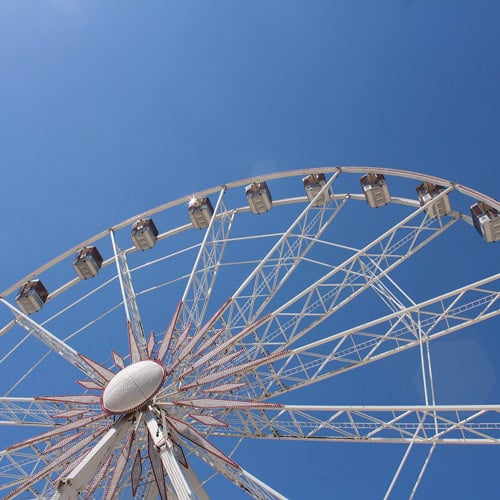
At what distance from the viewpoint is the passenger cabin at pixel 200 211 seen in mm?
19984

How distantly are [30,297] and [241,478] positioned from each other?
1207 cm

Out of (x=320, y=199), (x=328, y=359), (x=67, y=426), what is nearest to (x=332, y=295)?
(x=328, y=359)

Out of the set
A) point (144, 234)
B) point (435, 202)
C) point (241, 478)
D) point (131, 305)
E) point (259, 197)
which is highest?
point (259, 197)

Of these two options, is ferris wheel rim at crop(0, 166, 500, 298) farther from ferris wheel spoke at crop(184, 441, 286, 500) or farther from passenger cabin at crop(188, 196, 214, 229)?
ferris wheel spoke at crop(184, 441, 286, 500)

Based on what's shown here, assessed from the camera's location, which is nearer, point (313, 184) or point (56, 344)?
point (56, 344)

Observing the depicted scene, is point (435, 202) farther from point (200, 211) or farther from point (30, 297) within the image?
point (30, 297)

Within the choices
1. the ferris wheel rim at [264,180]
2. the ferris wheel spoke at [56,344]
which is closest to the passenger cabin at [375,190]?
the ferris wheel rim at [264,180]

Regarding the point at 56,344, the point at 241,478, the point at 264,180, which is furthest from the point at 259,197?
the point at 241,478

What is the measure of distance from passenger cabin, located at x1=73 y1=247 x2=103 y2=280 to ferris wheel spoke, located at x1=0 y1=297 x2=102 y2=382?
9.56 feet

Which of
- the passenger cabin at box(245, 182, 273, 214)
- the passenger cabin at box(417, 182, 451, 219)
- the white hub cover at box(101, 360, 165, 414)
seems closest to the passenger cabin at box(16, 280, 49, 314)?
the white hub cover at box(101, 360, 165, 414)

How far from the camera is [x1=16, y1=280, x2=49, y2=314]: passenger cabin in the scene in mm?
19219

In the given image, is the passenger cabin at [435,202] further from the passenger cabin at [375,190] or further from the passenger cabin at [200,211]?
the passenger cabin at [200,211]

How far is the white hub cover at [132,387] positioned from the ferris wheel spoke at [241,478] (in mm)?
1598

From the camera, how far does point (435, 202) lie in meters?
15.2
